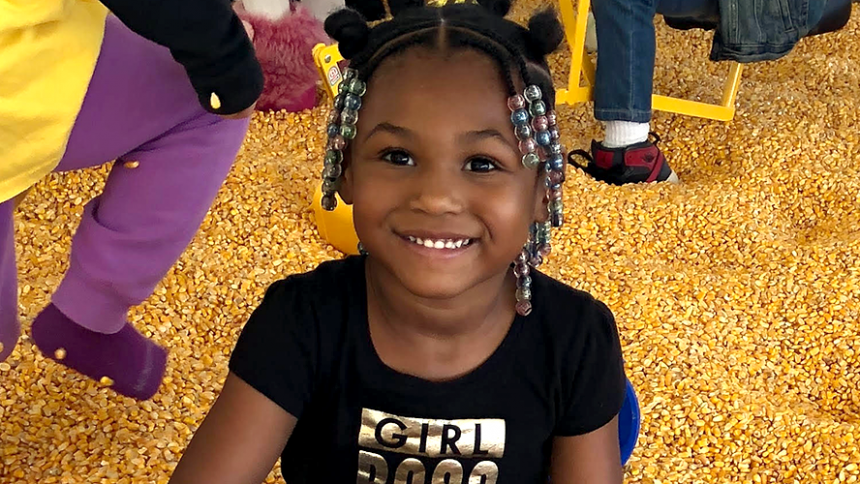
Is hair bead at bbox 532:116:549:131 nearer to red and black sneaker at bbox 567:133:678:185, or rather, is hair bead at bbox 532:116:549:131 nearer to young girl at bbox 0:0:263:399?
young girl at bbox 0:0:263:399

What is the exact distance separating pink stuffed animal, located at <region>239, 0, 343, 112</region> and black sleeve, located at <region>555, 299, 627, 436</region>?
1389 mm

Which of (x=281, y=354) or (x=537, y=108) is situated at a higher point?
(x=537, y=108)

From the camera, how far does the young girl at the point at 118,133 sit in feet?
2.69

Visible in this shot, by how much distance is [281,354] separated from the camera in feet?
2.88

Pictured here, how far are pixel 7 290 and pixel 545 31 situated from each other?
27.9 inches

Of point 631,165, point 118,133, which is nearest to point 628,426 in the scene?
point 118,133

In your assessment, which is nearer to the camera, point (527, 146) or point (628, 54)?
point (527, 146)

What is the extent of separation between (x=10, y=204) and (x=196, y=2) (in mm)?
317

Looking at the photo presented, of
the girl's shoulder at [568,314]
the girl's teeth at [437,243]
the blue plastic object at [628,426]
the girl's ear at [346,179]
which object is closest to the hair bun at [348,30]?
the girl's ear at [346,179]

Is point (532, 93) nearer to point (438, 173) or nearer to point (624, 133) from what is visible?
point (438, 173)

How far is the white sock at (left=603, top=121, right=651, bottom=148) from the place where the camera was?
204 centimetres

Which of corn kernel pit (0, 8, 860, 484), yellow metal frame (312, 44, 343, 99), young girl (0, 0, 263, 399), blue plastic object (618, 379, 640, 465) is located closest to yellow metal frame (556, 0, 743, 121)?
corn kernel pit (0, 8, 860, 484)

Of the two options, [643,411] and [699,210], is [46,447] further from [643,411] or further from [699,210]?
[699,210]

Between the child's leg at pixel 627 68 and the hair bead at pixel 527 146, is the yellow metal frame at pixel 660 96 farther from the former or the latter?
the hair bead at pixel 527 146
